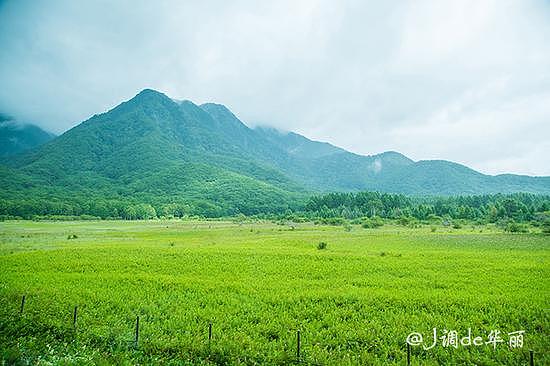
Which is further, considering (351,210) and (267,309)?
(351,210)

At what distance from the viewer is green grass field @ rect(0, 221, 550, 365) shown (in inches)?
587

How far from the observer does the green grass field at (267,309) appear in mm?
14906

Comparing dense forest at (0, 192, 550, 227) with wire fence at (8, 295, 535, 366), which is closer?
wire fence at (8, 295, 535, 366)

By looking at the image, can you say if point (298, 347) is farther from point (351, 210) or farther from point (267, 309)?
point (351, 210)

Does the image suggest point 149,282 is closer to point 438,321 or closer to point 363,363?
point 363,363

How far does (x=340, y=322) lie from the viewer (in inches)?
749

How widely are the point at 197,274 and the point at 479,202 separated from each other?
187 meters

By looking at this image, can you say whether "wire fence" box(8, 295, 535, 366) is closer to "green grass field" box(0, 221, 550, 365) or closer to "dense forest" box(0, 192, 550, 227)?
"green grass field" box(0, 221, 550, 365)

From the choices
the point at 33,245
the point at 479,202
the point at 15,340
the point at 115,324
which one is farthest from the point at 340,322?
the point at 479,202

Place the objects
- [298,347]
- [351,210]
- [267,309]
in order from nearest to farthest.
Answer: [298,347] < [267,309] < [351,210]

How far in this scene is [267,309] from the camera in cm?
2119

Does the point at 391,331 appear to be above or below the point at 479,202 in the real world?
below

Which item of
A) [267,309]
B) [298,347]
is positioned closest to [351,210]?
[267,309]

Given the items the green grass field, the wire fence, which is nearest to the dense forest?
the green grass field
